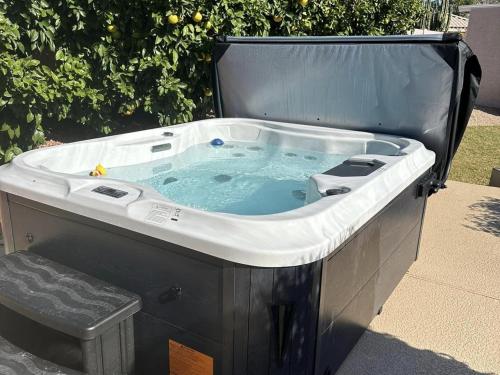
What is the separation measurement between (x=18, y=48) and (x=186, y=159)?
1386 millimetres

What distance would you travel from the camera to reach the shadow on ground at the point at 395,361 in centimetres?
191

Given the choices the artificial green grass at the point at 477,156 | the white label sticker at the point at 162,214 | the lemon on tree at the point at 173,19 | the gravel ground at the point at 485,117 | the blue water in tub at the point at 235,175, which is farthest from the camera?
the gravel ground at the point at 485,117

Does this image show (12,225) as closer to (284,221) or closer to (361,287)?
(284,221)

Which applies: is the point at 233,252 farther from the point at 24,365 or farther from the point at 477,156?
the point at 477,156

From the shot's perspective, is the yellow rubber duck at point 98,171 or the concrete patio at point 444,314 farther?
the yellow rubber duck at point 98,171

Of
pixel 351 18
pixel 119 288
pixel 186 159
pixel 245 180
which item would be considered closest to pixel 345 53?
pixel 245 180

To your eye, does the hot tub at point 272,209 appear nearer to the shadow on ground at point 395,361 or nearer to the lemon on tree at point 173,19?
the shadow on ground at point 395,361

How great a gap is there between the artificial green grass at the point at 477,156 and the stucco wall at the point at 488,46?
6.16 ft

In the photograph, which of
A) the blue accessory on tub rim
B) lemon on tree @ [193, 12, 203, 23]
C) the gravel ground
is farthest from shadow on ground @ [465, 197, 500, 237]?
the gravel ground

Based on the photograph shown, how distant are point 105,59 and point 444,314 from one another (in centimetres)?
300

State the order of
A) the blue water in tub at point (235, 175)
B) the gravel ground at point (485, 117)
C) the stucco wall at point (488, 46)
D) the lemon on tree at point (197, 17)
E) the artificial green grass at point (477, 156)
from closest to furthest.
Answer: the blue water in tub at point (235, 175), the lemon on tree at point (197, 17), the artificial green grass at point (477, 156), the gravel ground at point (485, 117), the stucco wall at point (488, 46)

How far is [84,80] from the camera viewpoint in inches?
140

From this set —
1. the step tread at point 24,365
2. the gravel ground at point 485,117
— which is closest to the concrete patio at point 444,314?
the step tread at point 24,365

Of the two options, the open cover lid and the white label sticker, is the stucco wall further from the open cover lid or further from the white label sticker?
the white label sticker
